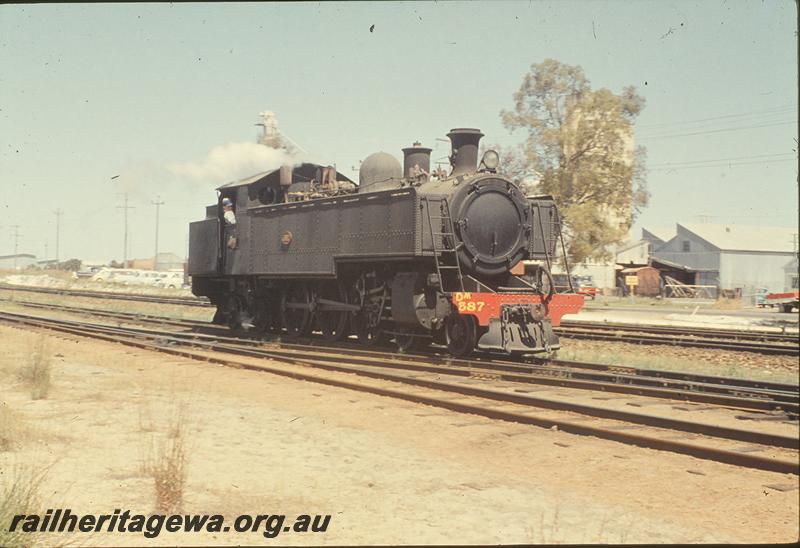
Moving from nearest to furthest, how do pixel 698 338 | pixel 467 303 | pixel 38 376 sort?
1. pixel 38 376
2. pixel 467 303
3. pixel 698 338

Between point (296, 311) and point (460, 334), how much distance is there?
215 inches

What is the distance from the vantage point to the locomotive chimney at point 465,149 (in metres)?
14.3

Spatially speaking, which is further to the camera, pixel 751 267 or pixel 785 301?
pixel 751 267

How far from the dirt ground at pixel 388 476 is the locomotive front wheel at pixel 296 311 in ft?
24.3

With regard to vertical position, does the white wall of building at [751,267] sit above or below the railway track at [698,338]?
above

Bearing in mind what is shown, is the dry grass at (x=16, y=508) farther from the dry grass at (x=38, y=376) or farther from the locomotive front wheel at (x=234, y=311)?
the locomotive front wheel at (x=234, y=311)

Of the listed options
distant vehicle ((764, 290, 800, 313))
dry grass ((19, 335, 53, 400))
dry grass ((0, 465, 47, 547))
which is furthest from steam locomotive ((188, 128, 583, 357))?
distant vehicle ((764, 290, 800, 313))

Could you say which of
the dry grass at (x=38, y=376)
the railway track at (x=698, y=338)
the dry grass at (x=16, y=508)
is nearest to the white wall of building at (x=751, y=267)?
the railway track at (x=698, y=338)

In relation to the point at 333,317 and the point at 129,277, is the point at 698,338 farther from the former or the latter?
the point at 129,277

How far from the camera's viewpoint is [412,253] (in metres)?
13.1

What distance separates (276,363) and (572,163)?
20672 millimetres

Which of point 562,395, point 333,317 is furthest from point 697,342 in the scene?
point 562,395

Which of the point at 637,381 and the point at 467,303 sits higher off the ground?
the point at 467,303

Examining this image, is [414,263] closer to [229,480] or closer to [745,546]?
[229,480]
